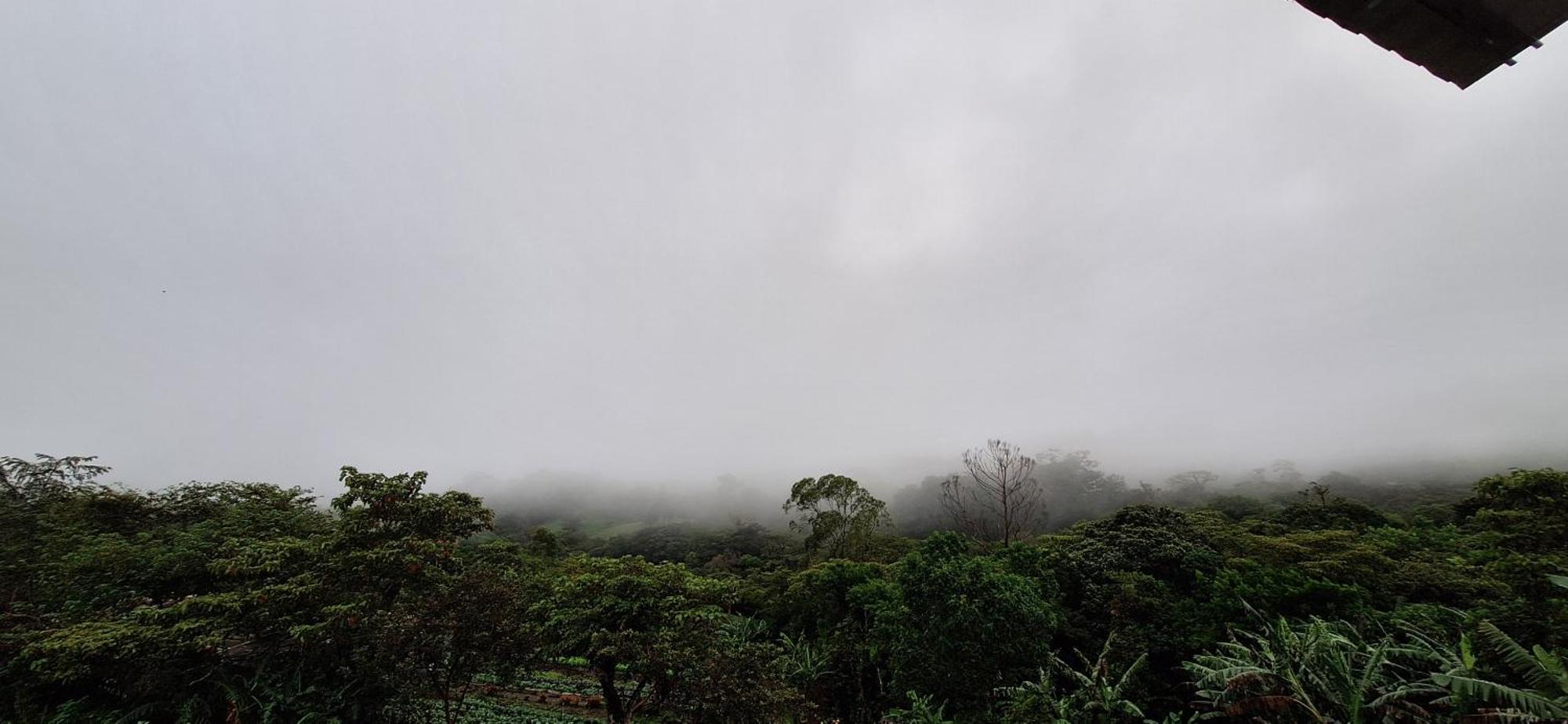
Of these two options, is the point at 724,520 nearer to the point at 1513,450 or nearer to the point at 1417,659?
the point at 1417,659

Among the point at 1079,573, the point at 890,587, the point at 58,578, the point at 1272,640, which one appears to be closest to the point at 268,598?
the point at 58,578

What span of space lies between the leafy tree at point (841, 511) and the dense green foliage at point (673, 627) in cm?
1437

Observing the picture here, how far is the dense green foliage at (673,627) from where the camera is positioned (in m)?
12.3

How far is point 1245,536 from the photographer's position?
28328 mm

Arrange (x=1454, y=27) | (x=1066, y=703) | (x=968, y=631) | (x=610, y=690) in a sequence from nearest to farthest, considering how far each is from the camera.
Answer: (x=1454, y=27) → (x=1066, y=703) → (x=968, y=631) → (x=610, y=690)

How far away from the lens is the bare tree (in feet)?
121

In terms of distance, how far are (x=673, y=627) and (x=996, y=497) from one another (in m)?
56.3

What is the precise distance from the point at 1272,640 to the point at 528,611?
21497 mm

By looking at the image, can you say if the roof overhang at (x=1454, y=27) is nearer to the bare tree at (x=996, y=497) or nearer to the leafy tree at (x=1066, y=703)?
the leafy tree at (x=1066, y=703)

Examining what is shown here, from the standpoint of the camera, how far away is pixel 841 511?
39.0m

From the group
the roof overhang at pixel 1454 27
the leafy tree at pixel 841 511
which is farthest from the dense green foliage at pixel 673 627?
the leafy tree at pixel 841 511

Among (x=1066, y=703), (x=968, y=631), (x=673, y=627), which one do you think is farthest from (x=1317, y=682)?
(x=673, y=627)

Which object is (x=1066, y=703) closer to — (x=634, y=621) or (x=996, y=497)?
(x=634, y=621)

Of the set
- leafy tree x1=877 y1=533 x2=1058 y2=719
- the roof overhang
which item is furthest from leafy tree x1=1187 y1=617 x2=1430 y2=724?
the roof overhang
